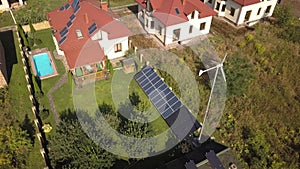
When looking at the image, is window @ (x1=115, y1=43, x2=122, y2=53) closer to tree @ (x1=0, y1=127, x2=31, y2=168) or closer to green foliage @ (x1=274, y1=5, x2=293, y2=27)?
tree @ (x1=0, y1=127, x2=31, y2=168)

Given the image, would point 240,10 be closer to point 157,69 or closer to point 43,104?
point 157,69

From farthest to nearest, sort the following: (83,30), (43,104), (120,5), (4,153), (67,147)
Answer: (120,5)
(83,30)
(43,104)
(4,153)
(67,147)

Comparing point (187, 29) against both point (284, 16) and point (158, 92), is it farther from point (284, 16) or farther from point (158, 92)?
point (284, 16)

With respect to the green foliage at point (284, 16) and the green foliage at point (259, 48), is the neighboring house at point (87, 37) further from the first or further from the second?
the green foliage at point (284, 16)

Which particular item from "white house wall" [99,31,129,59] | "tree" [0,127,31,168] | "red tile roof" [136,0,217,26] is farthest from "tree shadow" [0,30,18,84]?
"red tile roof" [136,0,217,26]

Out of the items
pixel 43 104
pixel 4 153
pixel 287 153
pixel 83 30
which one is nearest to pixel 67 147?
pixel 4 153
